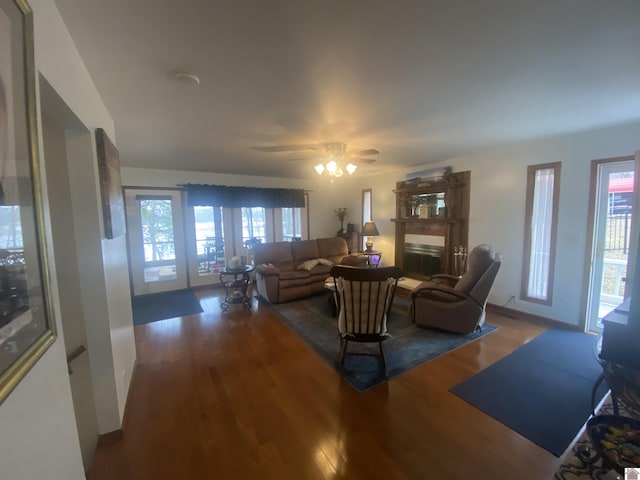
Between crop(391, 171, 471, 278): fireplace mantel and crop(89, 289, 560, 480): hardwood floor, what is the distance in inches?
79.1

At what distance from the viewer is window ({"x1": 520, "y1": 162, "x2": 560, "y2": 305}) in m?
3.46

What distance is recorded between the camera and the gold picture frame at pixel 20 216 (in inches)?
24.4

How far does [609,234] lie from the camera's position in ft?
10.2

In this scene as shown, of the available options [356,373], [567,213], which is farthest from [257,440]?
Answer: [567,213]

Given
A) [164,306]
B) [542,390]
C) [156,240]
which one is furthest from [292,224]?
[542,390]

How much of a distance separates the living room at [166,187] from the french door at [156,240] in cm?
29

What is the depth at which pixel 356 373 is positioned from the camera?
8.30ft

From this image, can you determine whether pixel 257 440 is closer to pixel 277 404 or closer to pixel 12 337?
pixel 277 404

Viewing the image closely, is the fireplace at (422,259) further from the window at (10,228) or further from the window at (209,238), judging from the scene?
the window at (10,228)

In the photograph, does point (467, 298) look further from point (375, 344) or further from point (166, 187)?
point (166, 187)

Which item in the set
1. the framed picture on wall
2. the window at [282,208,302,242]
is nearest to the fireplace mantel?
the window at [282,208,302,242]

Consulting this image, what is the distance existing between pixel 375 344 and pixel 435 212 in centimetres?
286

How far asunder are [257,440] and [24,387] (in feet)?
5.03

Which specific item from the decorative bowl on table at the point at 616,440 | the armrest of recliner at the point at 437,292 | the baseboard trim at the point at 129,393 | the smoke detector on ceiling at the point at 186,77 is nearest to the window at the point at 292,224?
the armrest of recliner at the point at 437,292
